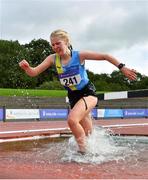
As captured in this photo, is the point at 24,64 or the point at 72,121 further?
the point at 24,64

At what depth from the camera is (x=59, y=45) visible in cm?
737

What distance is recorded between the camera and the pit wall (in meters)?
27.1

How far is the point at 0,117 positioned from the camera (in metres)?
26.5

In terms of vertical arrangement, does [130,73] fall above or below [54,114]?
above

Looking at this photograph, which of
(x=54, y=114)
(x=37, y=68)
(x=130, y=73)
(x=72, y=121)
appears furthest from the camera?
(x=54, y=114)

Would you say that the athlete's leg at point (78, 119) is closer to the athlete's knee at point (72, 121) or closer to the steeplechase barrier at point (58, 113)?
the athlete's knee at point (72, 121)

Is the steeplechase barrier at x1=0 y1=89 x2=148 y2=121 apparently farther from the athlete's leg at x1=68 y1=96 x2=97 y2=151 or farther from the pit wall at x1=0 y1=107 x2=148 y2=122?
the athlete's leg at x1=68 y1=96 x2=97 y2=151

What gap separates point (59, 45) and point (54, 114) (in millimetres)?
23481

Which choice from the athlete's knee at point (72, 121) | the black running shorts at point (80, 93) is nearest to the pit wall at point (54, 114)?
the black running shorts at point (80, 93)

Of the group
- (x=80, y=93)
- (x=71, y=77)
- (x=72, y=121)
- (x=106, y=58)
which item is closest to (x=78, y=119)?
(x=72, y=121)

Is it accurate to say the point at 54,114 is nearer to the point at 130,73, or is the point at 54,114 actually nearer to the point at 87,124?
the point at 87,124

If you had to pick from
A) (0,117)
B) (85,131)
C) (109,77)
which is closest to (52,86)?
(109,77)

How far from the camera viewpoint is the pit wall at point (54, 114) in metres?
27.1

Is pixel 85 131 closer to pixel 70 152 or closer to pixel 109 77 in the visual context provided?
pixel 70 152
